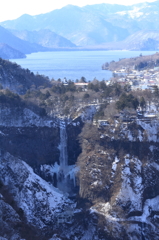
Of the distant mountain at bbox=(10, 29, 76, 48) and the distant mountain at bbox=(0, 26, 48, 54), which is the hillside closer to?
the distant mountain at bbox=(0, 26, 48, 54)

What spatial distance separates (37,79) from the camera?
3884cm

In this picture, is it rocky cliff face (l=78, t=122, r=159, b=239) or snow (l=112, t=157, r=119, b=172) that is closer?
rocky cliff face (l=78, t=122, r=159, b=239)

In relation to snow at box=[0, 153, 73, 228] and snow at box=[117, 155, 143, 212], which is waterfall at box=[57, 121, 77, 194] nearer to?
snow at box=[0, 153, 73, 228]

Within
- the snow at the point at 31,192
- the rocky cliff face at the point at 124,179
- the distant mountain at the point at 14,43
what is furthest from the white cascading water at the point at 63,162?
the distant mountain at the point at 14,43

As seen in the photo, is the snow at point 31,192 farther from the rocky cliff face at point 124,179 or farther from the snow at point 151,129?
the snow at point 151,129

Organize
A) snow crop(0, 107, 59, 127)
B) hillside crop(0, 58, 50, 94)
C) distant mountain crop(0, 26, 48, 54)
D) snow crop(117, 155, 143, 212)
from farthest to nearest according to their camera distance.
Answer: distant mountain crop(0, 26, 48, 54) → hillside crop(0, 58, 50, 94) → snow crop(0, 107, 59, 127) → snow crop(117, 155, 143, 212)

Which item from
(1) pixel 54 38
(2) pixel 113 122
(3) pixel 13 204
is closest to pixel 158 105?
(2) pixel 113 122

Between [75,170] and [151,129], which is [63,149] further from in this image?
[151,129]

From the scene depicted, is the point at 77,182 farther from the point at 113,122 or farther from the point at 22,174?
the point at 113,122

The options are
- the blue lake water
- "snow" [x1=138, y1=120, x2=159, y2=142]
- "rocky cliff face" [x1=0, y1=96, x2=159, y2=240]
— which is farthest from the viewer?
the blue lake water

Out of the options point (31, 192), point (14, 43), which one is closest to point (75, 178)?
point (31, 192)

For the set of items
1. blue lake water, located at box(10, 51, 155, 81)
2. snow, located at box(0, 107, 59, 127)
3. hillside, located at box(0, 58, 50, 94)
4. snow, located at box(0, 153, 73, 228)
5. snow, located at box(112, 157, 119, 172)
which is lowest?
snow, located at box(0, 153, 73, 228)

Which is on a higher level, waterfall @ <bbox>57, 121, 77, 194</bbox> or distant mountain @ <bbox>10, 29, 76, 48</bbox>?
distant mountain @ <bbox>10, 29, 76, 48</bbox>

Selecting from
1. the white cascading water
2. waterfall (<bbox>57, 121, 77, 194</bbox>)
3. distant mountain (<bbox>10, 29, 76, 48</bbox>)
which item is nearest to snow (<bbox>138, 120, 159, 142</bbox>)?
waterfall (<bbox>57, 121, 77, 194</bbox>)
